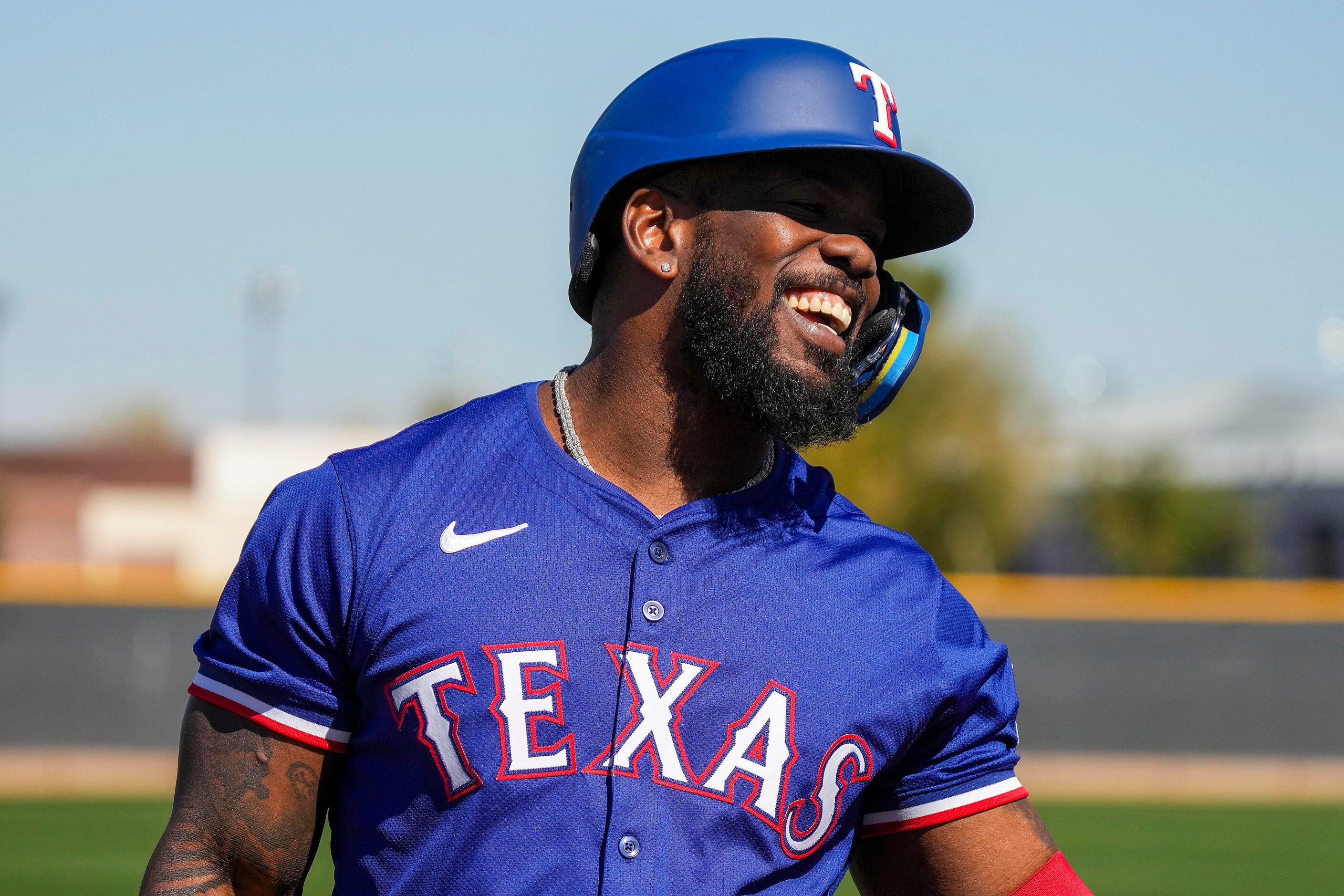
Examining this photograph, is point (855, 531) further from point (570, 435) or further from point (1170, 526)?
point (1170, 526)

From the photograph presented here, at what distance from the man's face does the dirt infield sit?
12.2 meters

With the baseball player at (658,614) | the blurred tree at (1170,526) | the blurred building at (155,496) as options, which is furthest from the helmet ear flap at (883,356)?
A: the blurred tree at (1170,526)

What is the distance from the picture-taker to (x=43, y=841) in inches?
412

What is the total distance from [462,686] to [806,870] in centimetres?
55

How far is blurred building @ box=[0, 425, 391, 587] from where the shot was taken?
31625mm

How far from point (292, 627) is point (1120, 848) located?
9.74 m

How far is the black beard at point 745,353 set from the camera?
7.61ft

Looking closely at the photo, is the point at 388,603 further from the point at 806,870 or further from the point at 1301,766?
the point at 1301,766

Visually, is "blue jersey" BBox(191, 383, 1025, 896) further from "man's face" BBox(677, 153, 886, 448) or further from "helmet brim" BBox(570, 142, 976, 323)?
"helmet brim" BBox(570, 142, 976, 323)

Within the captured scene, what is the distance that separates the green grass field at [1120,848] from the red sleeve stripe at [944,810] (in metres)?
7.04

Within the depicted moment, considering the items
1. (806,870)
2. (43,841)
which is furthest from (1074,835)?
(806,870)

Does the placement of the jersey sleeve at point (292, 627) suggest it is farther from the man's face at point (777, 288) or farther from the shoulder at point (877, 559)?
the shoulder at point (877, 559)

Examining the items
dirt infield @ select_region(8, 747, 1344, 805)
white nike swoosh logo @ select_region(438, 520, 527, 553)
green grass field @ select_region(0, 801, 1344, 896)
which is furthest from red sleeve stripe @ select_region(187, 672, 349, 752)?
dirt infield @ select_region(8, 747, 1344, 805)

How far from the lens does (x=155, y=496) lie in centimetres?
4259
